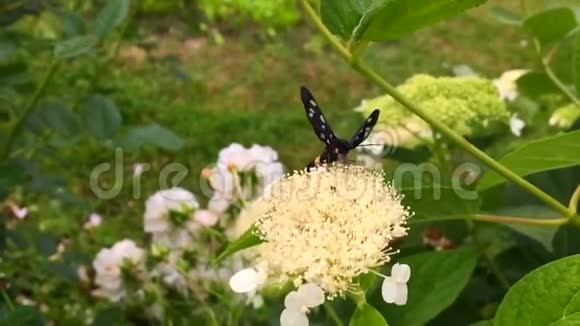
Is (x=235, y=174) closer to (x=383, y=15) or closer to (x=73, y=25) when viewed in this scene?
(x=73, y=25)

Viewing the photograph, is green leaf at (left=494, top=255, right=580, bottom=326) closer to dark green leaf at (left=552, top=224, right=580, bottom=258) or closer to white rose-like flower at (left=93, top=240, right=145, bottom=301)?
dark green leaf at (left=552, top=224, right=580, bottom=258)

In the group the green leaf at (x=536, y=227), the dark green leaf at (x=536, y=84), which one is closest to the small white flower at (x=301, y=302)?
the green leaf at (x=536, y=227)

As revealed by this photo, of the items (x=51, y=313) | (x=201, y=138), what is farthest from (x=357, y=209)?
(x=201, y=138)

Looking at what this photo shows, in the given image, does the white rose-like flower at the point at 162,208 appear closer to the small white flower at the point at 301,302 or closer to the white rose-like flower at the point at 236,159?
the white rose-like flower at the point at 236,159

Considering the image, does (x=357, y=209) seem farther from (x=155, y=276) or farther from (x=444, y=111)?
(x=155, y=276)

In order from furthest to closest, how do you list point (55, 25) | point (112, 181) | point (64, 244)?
point (112, 181), point (55, 25), point (64, 244)
